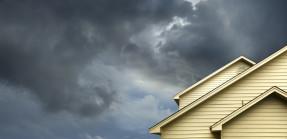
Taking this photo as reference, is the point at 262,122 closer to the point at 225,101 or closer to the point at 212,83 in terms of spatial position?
the point at 225,101

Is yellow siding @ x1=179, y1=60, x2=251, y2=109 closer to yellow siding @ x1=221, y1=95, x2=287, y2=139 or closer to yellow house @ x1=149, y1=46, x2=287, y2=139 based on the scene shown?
yellow house @ x1=149, y1=46, x2=287, y2=139

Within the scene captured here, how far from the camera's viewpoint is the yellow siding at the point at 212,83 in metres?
19.4

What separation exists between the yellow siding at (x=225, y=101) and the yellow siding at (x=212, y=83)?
542cm

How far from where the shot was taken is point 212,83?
1984cm

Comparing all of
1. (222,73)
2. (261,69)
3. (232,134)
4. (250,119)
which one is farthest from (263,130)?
(222,73)

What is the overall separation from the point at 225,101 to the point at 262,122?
9.41ft

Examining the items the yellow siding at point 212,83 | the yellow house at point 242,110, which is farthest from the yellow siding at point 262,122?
the yellow siding at point 212,83

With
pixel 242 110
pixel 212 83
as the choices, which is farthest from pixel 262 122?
pixel 212 83

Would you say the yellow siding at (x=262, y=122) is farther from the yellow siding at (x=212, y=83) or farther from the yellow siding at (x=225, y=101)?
the yellow siding at (x=212, y=83)

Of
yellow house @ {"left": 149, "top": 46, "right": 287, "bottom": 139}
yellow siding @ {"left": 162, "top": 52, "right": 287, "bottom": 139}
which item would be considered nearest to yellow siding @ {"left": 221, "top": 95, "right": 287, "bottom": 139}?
yellow house @ {"left": 149, "top": 46, "right": 287, "bottom": 139}

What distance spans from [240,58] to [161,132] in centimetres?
1066

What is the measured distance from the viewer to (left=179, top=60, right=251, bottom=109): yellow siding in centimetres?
1936

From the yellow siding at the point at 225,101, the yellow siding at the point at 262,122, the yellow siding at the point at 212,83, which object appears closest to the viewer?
the yellow siding at the point at 262,122

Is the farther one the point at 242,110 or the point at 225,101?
the point at 225,101
